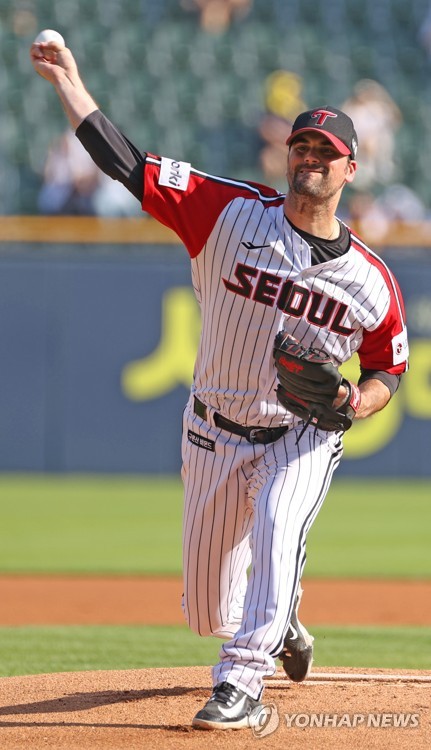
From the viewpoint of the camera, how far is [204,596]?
14.0 feet

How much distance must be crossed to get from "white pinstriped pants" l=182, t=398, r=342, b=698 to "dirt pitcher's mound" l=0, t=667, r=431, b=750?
0.22m

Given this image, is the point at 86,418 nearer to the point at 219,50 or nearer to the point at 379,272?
the point at 219,50

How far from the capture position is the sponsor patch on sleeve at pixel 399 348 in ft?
13.9

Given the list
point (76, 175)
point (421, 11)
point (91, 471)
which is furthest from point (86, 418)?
point (421, 11)

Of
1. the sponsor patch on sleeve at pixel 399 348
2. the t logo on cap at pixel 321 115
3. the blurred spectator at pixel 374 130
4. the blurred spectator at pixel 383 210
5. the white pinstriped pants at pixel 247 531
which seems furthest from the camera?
the blurred spectator at pixel 374 130

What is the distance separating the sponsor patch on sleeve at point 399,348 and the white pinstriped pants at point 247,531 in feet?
1.15

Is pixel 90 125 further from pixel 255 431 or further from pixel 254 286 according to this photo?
pixel 255 431

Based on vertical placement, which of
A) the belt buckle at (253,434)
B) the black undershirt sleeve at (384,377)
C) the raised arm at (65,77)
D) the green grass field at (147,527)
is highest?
the raised arm at (65,77)

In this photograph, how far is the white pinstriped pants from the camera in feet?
12.3

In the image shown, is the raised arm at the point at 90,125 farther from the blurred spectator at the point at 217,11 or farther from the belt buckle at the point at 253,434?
the blurred spectator at the point at 217,11

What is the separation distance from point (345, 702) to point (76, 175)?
8.35 meters

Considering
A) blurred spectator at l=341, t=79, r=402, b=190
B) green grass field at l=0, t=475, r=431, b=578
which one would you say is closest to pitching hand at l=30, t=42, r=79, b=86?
green grass field at l=0, t=475, r=431, b=578

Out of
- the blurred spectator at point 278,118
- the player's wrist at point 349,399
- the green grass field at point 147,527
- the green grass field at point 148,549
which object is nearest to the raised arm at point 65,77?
the player's wrist at point 349,399

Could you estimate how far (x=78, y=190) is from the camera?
11648 millimetres
